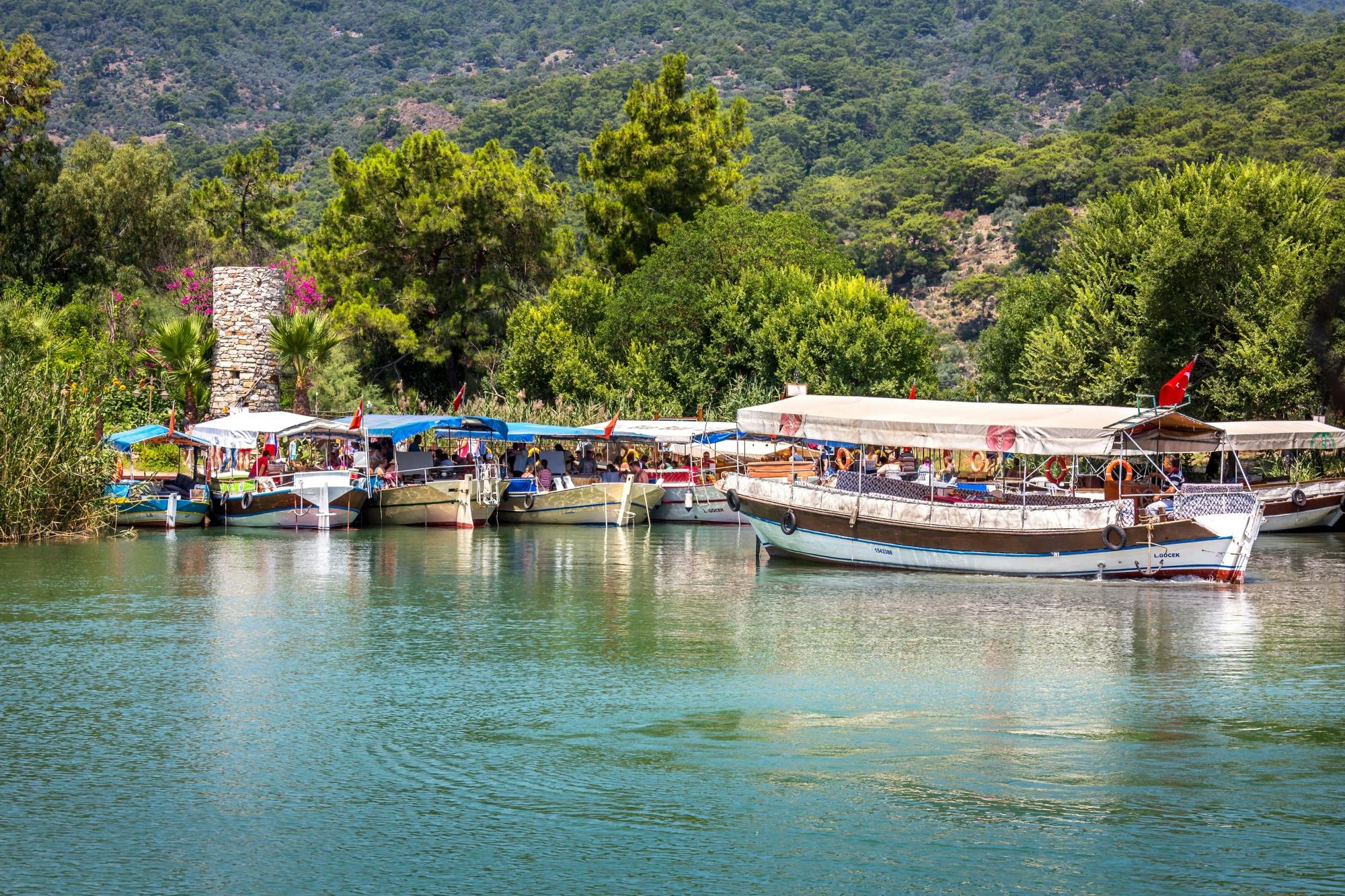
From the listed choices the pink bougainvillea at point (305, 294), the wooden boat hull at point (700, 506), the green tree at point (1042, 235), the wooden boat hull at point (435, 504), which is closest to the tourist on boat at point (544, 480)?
the wooden boat hull at point (435, 504)

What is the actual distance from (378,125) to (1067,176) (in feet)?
337

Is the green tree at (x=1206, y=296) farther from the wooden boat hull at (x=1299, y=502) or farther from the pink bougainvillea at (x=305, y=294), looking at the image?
the pink bougainvillea at (x=305, y=294)

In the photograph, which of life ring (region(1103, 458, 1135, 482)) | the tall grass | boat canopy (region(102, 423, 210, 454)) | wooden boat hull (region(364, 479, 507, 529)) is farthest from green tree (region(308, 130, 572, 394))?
life ring (region(1103, 458, 1135, 482))

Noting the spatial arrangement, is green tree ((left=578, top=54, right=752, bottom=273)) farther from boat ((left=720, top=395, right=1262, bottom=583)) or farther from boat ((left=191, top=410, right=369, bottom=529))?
boat ((left=720, top=395, right=1262, bottom=583))

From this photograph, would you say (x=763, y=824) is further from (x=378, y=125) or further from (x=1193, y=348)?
(x=378, y=125)

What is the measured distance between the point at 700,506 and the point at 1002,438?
17161 mm

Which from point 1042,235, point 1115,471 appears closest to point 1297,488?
point 1115,471

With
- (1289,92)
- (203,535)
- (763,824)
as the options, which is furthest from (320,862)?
(1289,92)

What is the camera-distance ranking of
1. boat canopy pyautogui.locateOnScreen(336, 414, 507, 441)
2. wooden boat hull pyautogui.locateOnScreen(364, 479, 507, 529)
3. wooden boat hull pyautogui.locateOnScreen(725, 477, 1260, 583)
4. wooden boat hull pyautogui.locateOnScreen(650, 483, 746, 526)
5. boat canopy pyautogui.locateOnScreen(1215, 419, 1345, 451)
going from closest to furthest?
wooden boat hull pyautogui.locateOnScreen(725, 477, 1260, 583) → boat canopy pyautogui.locateOnScreen(1215, 419, 1345, 451) → wooden boat hull pyautogui.locateOnScreen(364, 479, 507, 529) → boat canopy pyautogui.locateOnScreen(336, 414, 507, 441) → wooden boat hull pyautogui.locateOnScreen(650, 483, 746, 526)

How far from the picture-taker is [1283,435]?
40.1 metres

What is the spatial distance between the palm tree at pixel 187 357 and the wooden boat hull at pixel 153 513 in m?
9.19

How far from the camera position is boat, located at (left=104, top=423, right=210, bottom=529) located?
38906 mm

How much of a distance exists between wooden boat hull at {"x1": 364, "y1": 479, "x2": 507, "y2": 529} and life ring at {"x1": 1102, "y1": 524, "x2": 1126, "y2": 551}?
19688mm

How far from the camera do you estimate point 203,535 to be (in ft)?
124
